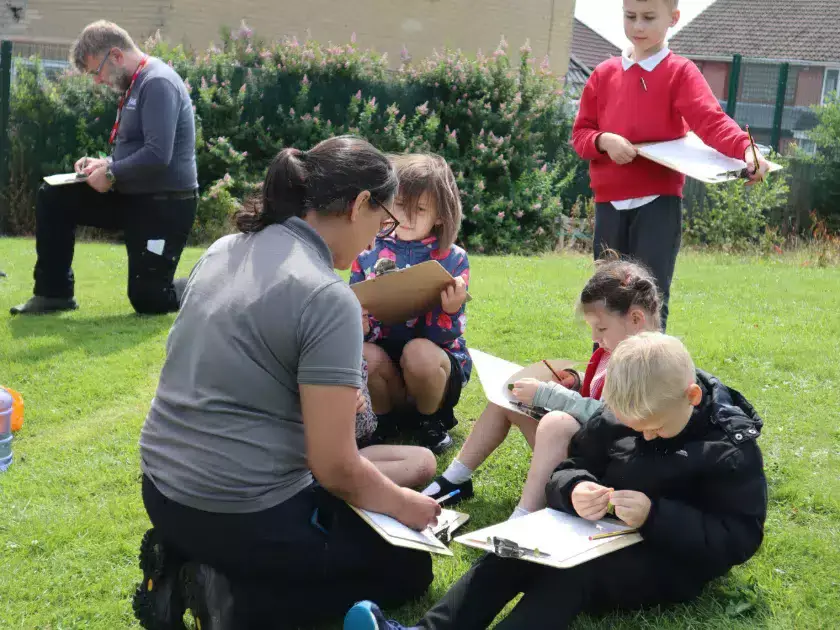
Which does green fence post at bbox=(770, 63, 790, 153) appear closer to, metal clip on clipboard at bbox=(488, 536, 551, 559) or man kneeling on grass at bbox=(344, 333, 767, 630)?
man kneeling on grass at bbox=(344, 333, 767, 630)

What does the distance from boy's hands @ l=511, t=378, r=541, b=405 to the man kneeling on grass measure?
1.80 feet

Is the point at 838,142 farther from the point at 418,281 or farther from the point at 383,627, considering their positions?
the point at 383,627

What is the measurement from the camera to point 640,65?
13.5ft

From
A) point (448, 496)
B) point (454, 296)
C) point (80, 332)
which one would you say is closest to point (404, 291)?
point (454, 296)

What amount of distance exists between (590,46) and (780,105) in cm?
1884

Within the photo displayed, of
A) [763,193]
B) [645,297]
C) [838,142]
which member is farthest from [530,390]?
[838,142]

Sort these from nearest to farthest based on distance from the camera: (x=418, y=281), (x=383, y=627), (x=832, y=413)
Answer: (x=383, y=627) → (x=418, y=281) → (x=832, y=413)

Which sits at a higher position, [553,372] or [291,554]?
[553,372]

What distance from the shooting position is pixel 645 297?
317cm

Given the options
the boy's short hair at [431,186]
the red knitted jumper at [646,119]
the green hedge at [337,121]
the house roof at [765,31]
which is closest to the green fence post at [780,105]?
the green hedge at [337,121]

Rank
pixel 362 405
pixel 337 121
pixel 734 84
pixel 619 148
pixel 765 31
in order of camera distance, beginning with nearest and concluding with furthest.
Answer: pixel 362 405 < pixel 619 148 < pixel 337 121 < pixel 734 84 < pixel 765 31

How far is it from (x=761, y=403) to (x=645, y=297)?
177 cm

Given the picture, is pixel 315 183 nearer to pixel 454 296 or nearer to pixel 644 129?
pixel 454 296

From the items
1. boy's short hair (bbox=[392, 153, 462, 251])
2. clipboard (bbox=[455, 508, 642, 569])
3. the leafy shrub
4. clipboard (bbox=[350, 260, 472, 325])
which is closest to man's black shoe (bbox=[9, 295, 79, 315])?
clipboard (bbox=[350, 260, 472, 325])
